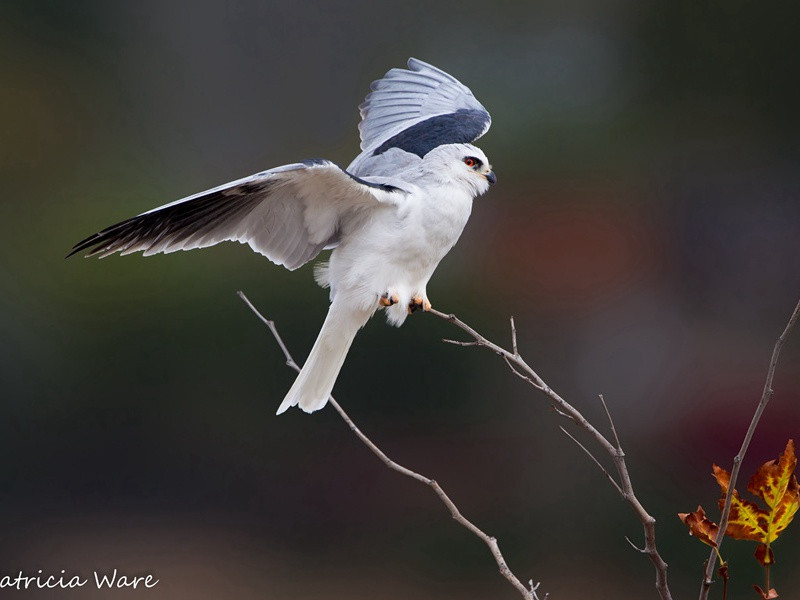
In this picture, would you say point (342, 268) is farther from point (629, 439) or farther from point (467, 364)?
point (629, 439)

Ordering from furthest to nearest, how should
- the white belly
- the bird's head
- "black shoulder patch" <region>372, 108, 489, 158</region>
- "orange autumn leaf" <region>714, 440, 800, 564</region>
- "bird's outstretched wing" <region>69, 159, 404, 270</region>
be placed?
"black shoulder patch" <region>372, 108, 489, 158</region>
the bird's head
the white belly
"bird's outstretched wing" <region>69, 159, 404, 270</region>
"orange autumn leaf" <region>714, 440, 800, 564</region>

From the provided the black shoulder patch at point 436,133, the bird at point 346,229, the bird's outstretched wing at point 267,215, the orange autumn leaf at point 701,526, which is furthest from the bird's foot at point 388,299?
the orange autumn leaf at point 701,526

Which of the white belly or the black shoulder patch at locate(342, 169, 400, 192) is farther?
the white belly

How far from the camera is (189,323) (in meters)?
6.93

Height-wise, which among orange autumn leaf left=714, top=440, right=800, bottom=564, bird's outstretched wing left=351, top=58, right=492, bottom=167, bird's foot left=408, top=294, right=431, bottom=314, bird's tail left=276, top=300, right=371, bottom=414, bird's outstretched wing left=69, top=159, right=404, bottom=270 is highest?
bird's outstretched wing left=351, top=58, right=492, bottom=167

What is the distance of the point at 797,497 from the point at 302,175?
1.17 m

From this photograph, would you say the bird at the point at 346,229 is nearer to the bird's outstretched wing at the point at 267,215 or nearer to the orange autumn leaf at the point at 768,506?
the bird's outstretched wing at the point at 267,215

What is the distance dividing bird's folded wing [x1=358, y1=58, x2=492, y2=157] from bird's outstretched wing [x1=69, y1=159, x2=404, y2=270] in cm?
39

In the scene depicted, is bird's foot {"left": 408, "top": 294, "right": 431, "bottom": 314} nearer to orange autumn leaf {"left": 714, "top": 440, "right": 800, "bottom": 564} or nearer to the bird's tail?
the bird's tail

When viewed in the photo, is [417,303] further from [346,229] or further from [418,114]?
[418,114]

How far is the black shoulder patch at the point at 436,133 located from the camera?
270 centimetres

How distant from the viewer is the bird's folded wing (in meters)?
2.77

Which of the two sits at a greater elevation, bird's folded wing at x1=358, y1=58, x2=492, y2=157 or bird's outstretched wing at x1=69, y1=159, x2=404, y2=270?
bird's folded wing at x1=358, y1=58, x2=492, y2=157

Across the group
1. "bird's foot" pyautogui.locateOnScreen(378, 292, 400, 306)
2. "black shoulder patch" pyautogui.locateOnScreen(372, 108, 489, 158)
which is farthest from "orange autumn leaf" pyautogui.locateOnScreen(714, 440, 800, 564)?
"black shoulder patch" pyautogui.locateOnScreen(372, 108, 489, 158)
